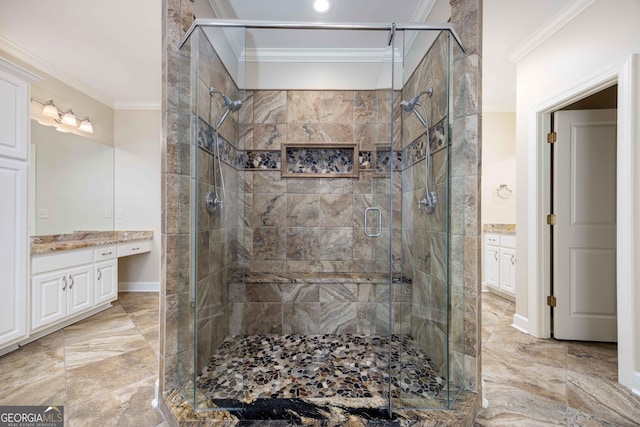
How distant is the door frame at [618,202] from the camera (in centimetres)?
172

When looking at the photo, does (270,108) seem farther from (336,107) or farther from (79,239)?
(79,239)

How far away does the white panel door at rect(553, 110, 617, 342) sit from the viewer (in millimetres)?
2418

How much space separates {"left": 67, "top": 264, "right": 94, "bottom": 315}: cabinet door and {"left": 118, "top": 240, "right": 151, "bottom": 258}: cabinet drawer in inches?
18.1

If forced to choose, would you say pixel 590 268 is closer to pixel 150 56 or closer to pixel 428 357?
pixel 428 357

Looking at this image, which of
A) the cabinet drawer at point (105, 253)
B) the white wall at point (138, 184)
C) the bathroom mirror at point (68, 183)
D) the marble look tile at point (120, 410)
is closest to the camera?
the marble look tile at point (120, 410)

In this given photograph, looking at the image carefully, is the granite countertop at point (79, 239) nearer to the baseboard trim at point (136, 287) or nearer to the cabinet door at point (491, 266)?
the baseboard trim at point (136, 287)

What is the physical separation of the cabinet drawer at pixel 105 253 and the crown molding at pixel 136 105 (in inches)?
77.1

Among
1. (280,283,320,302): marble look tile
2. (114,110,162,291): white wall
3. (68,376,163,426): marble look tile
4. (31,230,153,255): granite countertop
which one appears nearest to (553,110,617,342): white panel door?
(280,283,320,302): marble look tile

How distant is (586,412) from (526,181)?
1816 millimetres

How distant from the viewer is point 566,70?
226 cm

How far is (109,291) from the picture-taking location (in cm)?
312

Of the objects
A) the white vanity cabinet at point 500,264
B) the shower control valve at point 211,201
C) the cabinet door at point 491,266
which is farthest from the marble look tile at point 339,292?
the cabinet door at point 491,266

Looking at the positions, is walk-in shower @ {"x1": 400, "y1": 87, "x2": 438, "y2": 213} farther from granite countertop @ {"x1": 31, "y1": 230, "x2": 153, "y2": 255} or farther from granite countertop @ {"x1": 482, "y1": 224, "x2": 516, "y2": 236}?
granite countertop @ {"x1": 31, "y1": 230, "x2": 153, "y2": 255}

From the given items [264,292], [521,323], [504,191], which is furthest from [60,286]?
[504,191]
